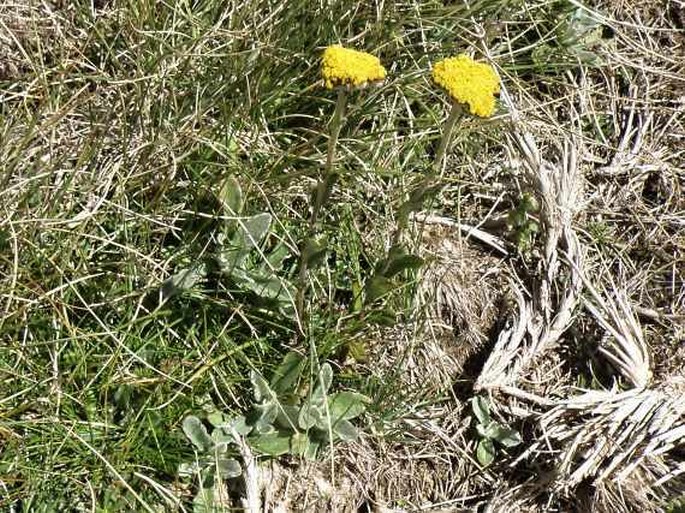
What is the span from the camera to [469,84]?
1637mm

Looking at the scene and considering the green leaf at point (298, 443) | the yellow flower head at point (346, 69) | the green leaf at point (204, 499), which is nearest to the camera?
the yellow flower head at point (346, 69)

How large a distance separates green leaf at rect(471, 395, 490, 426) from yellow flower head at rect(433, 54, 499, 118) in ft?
2.29

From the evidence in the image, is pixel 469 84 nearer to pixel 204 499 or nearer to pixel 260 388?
pixel 260 388

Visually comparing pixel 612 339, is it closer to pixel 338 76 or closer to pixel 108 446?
pixel 338 76

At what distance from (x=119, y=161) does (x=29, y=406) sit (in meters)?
0.55

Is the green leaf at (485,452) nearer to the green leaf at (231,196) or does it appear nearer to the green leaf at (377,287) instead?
the green leaf at (377,287)

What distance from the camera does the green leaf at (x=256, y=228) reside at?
1.92 m

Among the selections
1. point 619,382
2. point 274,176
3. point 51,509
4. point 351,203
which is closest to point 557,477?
point 619,382

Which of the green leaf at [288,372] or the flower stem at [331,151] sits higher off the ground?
the flower stem at [331,151]

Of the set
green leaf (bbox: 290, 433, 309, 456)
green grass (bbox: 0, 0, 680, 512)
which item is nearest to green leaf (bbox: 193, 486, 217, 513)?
green grass (bbox: 0, 0, 680, 512)

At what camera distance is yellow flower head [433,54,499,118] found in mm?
1632

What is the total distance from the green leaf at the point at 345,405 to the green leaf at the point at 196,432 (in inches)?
10.0

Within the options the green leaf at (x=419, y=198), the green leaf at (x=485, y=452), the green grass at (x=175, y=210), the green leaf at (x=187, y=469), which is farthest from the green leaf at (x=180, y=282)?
the green leaf at (x=485, y=452)

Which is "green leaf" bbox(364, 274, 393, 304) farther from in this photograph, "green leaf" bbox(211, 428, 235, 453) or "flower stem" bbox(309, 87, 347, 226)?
"green leaf" bbox(211, 428, 235, 453)
